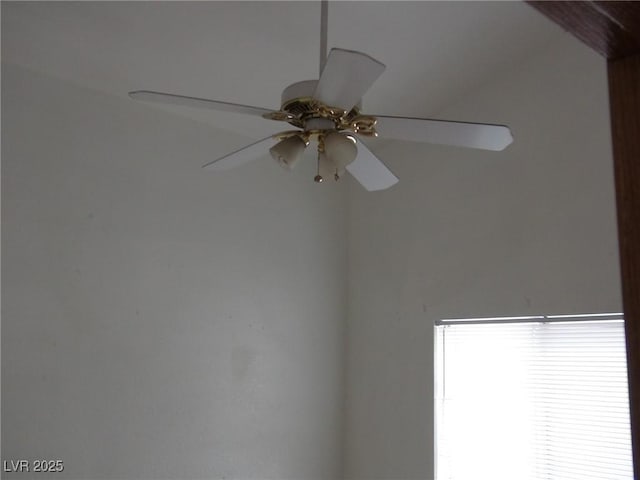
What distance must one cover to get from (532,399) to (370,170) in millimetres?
1277

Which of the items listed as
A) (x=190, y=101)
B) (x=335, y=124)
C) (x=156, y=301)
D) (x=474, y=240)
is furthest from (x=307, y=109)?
(x=156, y=301)

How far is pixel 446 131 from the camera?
159 centimetres

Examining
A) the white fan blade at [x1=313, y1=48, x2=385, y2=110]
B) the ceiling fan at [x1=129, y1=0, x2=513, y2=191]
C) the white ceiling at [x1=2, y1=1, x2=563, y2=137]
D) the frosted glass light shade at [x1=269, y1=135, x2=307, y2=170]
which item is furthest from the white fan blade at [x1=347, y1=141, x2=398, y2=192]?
the white ceiling at [x1=2, y1=1, x2=563, y2=137]

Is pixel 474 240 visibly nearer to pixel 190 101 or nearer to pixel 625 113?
pixel 190 101

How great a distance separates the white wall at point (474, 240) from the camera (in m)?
2.29

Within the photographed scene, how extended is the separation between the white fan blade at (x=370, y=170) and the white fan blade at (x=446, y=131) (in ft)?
0.42

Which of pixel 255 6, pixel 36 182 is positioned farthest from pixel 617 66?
pixel 36 182

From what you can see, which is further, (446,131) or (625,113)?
(446,131)

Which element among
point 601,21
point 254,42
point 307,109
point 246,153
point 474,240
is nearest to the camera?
point 601,21

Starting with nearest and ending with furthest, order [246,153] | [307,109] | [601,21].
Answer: [601,21], [307,109], [246,153]

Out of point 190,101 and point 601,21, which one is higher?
point 190,101

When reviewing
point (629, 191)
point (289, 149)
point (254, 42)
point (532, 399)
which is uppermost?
point (254, 42)

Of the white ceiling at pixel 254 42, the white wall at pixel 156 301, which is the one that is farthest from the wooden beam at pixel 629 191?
the white wall at pixel 156 301

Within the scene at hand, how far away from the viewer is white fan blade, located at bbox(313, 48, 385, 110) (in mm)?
1266
